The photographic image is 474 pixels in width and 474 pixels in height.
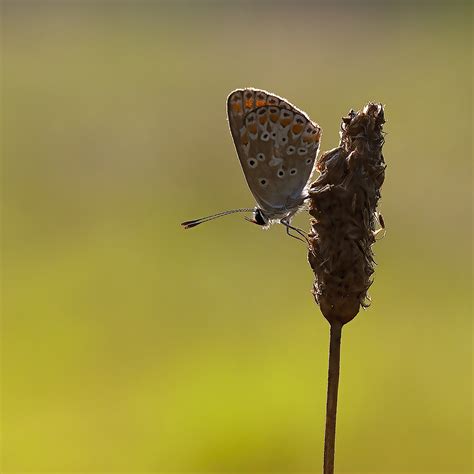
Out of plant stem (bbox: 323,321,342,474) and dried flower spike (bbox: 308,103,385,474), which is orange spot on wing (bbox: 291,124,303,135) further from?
plant stem (bbox: 323,321,342,474)

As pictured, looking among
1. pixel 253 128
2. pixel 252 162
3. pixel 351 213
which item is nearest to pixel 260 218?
pixel 252 162

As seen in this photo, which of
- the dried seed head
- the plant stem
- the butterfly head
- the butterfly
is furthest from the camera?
the butterfly head

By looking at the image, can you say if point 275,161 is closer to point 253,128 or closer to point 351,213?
point 253,128

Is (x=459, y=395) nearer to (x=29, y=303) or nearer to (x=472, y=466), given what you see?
(x=472, y=466)

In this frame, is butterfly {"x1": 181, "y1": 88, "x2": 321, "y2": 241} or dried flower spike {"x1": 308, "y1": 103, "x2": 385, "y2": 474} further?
butterfly {"x1": 181, "y1": 88, "x2": 321, "y2": 241}

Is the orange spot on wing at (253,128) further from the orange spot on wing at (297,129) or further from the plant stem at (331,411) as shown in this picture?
the plant stem at (331,411)

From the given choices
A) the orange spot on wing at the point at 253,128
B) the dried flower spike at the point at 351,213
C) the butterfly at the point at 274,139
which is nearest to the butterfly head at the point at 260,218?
the butterfly at the point at 274,139

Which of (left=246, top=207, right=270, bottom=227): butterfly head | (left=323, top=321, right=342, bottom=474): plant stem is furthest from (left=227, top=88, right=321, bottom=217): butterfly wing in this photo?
(left=323, top=321, right=342, bottom=474): plant stem

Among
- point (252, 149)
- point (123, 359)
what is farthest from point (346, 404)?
point (252, 149)
